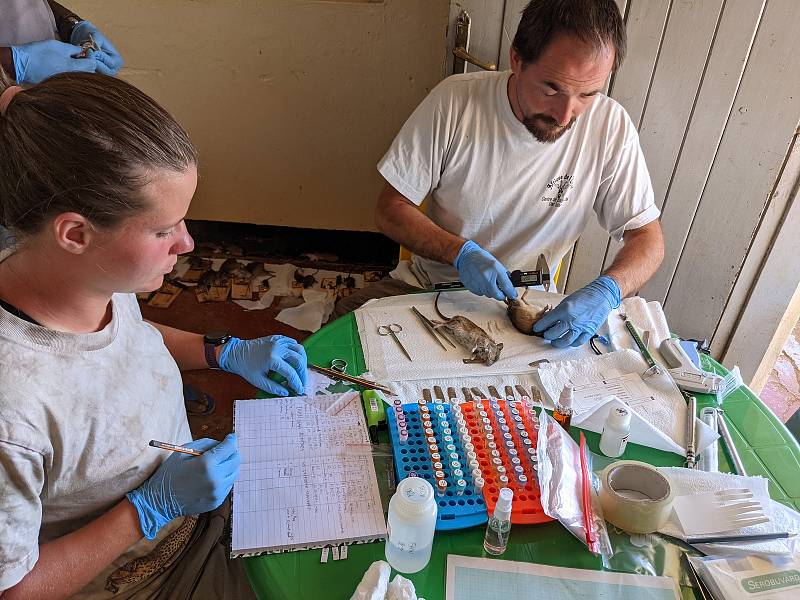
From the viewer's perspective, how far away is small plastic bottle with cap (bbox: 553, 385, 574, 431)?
1129mm

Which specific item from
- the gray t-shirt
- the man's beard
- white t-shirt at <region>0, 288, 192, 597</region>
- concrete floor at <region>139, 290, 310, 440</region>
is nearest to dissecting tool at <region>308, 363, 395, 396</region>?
white t-shirt at <region>0, 288, 192, 597</region>

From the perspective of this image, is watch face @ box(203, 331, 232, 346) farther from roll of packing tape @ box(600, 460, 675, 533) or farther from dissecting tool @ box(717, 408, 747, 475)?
dissecting tool @ box(717, 408, 747, 475)

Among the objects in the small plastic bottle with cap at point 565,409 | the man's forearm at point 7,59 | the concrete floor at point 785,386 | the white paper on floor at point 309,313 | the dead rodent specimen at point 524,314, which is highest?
the man's forearm at point 7,59

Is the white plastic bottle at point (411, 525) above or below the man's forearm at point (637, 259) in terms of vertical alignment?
above

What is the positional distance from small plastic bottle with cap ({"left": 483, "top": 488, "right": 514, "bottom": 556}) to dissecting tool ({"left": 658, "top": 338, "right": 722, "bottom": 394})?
23.3 inches

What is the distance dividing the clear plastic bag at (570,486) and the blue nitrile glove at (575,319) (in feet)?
1.12

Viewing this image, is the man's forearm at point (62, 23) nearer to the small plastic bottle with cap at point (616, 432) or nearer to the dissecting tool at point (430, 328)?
the dissecting tool at point (430, 328)

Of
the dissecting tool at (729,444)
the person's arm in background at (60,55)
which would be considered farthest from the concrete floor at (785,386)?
the person's arm in background at (60,55)

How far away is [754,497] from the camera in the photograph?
0.97 m

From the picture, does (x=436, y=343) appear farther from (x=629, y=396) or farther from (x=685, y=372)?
(x=685, y=372)

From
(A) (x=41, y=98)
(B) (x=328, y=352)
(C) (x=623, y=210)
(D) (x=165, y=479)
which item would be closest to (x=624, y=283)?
(C) (x=623, y=210)

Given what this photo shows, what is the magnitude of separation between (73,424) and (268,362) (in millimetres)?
408

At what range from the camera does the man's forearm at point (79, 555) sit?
843 mm

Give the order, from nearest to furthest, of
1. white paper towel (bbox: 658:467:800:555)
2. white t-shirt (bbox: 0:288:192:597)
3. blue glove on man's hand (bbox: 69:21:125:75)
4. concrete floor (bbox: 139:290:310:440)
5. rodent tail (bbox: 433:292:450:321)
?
white t-shirt (bbox: 0:288:192:597), white paper towel (bbox: 658:467:800:555), rodent tail (bbox: 433:292:450:321), blue glove on man's hand (bbox: 69:21:125:75), concrete floor (bbox: 139:290:310:440)
